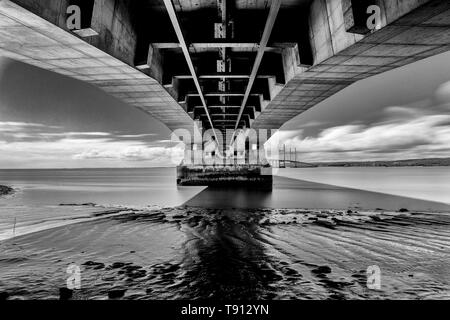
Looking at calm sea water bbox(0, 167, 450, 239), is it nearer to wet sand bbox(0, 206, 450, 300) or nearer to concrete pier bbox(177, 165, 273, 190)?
concrete pier bbox(177, 165, 273, 190)

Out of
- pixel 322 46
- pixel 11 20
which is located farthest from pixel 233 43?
pixel 11 20

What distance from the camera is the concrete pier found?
71.1 feet

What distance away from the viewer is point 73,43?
5.48 m

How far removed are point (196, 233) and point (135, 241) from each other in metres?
1.64

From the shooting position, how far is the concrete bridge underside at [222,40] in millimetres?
4691

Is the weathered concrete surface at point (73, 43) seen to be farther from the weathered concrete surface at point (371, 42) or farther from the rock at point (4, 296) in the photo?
the weathered concrete surface at point (371, 42)

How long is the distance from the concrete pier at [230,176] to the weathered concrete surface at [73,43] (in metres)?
13.4

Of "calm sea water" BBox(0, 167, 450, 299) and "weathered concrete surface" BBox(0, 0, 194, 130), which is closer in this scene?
"calm sea water" BBox(0, 167, 450, 299)

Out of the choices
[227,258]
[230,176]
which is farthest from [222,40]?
[230,176]

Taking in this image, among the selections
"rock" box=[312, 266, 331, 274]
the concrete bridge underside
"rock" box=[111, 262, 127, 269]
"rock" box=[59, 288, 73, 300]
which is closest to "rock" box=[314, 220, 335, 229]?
"rock" box=[312, 266, 331, 274]

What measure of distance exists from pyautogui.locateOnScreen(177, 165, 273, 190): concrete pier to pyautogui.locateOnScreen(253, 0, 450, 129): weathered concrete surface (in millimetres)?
13211

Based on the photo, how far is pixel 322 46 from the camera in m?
6.45

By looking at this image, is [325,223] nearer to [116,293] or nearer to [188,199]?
[116,293]
